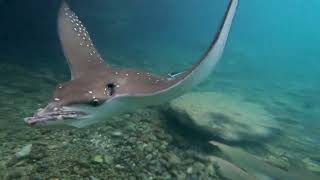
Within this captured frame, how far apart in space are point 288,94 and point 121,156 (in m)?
12.4

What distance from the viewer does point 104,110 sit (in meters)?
3.40

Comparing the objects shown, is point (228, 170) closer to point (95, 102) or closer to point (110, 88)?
point (110, 88)

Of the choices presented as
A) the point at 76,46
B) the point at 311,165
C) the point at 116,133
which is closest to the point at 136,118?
the point at 116,133

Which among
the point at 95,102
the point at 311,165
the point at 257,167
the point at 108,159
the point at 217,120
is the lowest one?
the point at 311,165

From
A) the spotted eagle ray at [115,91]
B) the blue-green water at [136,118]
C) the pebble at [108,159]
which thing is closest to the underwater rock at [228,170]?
the blue-green water at [136,118]

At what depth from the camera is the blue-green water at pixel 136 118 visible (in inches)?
195

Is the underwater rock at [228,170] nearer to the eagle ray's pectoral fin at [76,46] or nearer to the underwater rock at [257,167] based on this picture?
the underwater rock at [257,167]

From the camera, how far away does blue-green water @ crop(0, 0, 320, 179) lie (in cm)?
495

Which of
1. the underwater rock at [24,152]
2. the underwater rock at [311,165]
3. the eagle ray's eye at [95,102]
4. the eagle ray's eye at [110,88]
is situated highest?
the eagle ray's eye at [110,88]

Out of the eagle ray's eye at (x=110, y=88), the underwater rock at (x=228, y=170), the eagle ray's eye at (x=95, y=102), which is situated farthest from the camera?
the underwater rock at (x=228, y=170)

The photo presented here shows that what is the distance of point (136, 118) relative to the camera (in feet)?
22.4

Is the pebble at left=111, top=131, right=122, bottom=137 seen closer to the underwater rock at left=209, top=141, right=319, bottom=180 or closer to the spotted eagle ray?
the underwater rock at left=209, top=141, right=319, bottom=180

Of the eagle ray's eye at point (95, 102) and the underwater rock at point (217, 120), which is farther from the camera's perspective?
the underwater rock at point (217, 120)

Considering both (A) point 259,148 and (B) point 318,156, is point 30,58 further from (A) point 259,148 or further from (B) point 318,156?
(B) point 318,156
